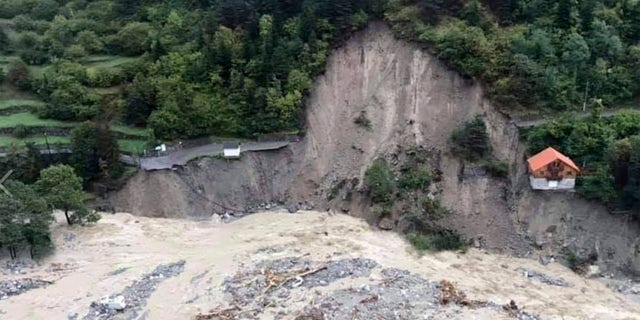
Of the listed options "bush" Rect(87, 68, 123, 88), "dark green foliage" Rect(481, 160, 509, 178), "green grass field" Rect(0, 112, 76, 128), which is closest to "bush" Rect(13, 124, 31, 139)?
"green grass field" Rect(0, 112, 76, 128)

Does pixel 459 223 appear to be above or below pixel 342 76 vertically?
below

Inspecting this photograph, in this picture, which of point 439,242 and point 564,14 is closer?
point 439,242

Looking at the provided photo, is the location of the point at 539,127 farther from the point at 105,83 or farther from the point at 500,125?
the point at 105,83

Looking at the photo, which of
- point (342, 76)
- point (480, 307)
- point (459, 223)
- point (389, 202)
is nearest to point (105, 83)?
point (342, 76)

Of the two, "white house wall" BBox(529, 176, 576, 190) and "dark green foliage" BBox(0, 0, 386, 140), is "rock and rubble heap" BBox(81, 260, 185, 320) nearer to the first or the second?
"dark green foliage" BBox(0, 0, 386, 140)

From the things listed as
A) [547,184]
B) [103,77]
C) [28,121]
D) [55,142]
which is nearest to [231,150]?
[55,142]

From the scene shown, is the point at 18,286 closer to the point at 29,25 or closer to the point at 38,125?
the point at 38,125
